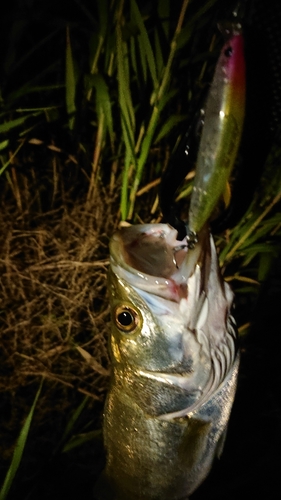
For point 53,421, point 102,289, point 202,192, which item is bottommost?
point 53,421

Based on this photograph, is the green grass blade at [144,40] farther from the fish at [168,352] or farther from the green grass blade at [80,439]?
the green grass blade at [80,439]

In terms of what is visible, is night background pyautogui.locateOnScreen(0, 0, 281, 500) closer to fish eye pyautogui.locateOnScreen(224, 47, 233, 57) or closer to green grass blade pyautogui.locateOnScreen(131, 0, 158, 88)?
green grass blade pyautogui.locateOnScreen(131, 0, 158, 88)

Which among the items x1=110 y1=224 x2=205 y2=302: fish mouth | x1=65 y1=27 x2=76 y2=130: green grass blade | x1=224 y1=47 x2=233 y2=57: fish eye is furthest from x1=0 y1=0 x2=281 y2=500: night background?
x1=224 y1=47 x2=233 y2=57: fish eye

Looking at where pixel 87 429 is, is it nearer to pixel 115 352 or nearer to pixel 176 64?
pixel 115 352

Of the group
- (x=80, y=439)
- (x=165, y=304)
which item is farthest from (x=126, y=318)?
(x=80, y=439)

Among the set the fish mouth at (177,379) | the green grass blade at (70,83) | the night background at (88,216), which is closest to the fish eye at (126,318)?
the fish mouth at (177,379)

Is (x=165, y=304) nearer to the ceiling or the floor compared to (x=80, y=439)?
nearer to the ceiling

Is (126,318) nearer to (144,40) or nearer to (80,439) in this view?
(144,40)

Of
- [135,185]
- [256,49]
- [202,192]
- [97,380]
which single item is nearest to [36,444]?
[97,380]

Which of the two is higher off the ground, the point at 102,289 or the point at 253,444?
the point at 102,289
